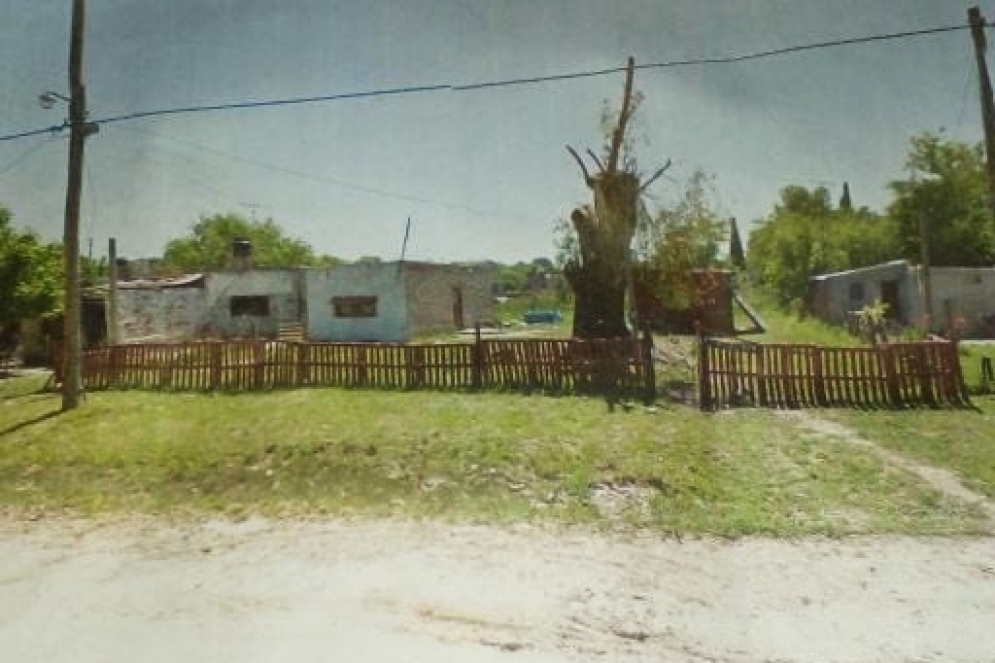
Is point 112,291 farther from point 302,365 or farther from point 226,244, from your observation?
point 226,244

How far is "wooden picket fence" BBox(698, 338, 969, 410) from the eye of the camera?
1109cm

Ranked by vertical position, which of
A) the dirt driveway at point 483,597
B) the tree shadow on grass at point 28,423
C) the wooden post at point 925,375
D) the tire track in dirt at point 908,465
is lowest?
the dirt driveway at point 483,597

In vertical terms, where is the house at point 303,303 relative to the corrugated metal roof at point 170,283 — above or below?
below

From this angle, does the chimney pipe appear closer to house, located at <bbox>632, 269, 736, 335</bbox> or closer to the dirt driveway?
house, located at <bbox>632, 269, 736, 335</bbox>

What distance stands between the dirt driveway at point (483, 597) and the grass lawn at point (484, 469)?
64 centimetres

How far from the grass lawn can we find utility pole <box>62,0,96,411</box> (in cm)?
164

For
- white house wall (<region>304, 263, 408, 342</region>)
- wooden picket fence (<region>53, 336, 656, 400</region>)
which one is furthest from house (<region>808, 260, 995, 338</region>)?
white house wall (<region>304, 263, 408, 342</region>)

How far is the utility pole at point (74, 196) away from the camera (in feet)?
41.4

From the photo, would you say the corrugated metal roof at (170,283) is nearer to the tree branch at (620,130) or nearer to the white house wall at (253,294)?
the white house wall at (253,294)

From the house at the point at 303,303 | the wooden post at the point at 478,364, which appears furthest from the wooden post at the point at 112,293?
the wooden post at the point at 478,364

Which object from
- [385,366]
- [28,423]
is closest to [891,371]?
[385,366]

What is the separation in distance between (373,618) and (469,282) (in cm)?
2771

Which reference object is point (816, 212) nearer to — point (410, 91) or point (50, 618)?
point (410, 91)

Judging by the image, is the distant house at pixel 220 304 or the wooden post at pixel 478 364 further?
the distant house at pixel 220 304
